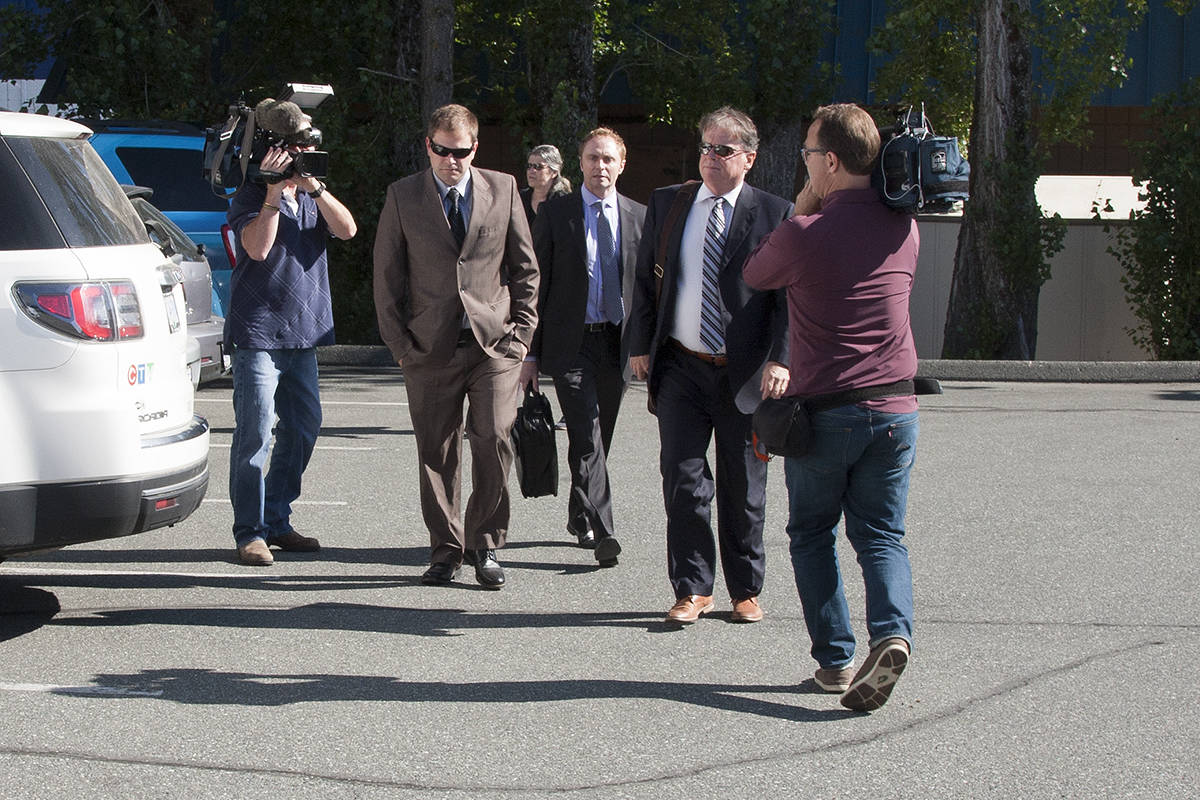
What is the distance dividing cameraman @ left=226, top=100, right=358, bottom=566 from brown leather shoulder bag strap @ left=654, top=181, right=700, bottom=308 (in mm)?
1543

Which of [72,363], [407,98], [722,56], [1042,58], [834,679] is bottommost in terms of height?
[834,679]

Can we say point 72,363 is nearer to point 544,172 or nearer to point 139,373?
point 139,373

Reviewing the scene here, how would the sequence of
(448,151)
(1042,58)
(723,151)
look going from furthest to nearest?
(1042,58), (448,151), (723,151)

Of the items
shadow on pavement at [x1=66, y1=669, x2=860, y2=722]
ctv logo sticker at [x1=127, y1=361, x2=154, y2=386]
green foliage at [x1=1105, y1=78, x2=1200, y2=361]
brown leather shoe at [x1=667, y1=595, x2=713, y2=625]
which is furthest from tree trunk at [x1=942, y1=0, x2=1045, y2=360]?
ctv logo sticker at [x1=127, y1=361, x2=154, y2=386]

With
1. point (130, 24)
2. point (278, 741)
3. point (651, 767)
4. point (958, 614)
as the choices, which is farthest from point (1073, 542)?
point (130, 24)

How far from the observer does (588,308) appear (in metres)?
7.38

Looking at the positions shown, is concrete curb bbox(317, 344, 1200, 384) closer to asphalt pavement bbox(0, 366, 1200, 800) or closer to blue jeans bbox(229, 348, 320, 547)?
asphalt pavement bbox(0, 366, 1200, 800)

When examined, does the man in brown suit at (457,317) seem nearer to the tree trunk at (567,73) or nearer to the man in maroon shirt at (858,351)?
the man in maroon shirt at (858,351)

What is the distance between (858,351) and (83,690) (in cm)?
276

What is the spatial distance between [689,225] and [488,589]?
1815 mm

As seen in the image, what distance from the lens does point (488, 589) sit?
676 cm

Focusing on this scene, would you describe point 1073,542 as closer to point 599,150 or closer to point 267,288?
point 599,150

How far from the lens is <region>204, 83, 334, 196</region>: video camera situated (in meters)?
6.76

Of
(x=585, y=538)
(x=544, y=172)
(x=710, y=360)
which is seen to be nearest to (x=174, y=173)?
(x=544, y=172)
